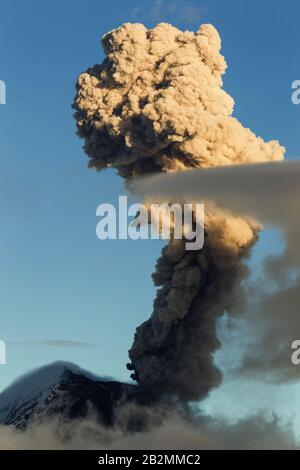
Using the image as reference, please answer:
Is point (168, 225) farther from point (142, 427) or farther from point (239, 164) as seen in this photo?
point (142, 427)

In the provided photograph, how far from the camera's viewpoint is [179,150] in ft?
172

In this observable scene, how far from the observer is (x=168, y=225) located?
178 ft

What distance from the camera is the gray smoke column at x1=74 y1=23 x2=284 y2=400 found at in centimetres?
5216

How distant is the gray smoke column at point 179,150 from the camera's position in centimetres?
5216

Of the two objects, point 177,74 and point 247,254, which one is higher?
point 177,74

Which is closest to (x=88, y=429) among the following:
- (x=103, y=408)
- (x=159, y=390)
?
(x=103, y=408)

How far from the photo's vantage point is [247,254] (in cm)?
5472

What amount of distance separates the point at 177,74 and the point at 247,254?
14.0 meters
